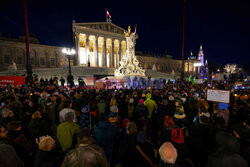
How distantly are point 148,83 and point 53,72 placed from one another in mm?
21073

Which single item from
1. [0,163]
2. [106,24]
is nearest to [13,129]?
[0,163]

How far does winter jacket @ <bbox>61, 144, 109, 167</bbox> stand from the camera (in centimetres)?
159

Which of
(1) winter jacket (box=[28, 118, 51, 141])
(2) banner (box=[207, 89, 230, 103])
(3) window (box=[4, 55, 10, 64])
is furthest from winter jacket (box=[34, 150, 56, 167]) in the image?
(3) window (box=[4, 55, 10, 64])

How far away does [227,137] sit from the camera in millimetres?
2355

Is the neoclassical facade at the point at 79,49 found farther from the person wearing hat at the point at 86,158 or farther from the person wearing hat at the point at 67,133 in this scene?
the person wearing hat at the point at 86,158

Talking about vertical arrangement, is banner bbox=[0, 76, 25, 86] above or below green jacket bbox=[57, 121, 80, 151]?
above

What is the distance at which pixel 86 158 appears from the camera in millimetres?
1611

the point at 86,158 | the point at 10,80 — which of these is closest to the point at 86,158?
the point at 86,158

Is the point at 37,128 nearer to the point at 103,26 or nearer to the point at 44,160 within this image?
the point at 44,160

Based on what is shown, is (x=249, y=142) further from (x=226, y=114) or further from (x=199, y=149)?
(x=226, y=114)

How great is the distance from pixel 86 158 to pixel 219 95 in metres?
7.08

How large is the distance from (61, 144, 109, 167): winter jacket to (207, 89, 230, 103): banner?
21.9 feet

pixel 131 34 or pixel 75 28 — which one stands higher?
pixel 75 28

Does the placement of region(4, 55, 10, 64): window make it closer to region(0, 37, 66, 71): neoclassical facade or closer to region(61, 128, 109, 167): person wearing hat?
region(0, 37, 66, 71): neoclassical facade
